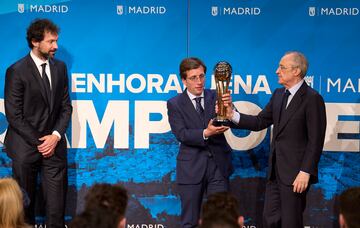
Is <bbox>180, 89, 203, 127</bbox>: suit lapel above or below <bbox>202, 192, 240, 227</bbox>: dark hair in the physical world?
above

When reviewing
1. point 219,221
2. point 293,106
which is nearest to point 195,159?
point 293,106

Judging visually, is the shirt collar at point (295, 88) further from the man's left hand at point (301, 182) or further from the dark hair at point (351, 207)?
the dark hair at point (351, 207)

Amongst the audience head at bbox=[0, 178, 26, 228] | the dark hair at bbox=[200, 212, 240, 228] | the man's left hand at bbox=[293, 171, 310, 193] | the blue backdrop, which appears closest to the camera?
the dark hair at bbox=[200, 212, 240, 228]

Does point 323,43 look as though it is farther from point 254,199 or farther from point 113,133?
point 113,133

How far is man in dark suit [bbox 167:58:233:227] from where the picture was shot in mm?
4566

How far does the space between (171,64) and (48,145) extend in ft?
4.51

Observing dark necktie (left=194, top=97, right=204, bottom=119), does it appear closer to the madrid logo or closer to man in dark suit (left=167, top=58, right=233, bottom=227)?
man in dark suit (left=167, top=58, right=233, bottom=227)

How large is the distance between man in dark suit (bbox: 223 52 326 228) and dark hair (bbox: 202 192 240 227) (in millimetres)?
1662

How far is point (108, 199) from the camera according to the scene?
270 centimetres

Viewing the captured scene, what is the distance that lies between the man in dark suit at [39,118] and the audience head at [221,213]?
2.26 meters

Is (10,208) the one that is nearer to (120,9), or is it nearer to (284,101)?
(284,101)

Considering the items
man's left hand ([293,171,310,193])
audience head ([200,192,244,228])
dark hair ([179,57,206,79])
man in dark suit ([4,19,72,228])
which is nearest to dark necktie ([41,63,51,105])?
man in dark suit ([4,19,72,228])

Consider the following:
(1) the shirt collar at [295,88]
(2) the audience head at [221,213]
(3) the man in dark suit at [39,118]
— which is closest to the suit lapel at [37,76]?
(3) the man in dark suit at [39,118]

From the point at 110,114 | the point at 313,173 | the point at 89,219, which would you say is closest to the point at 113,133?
the point at 110,114
